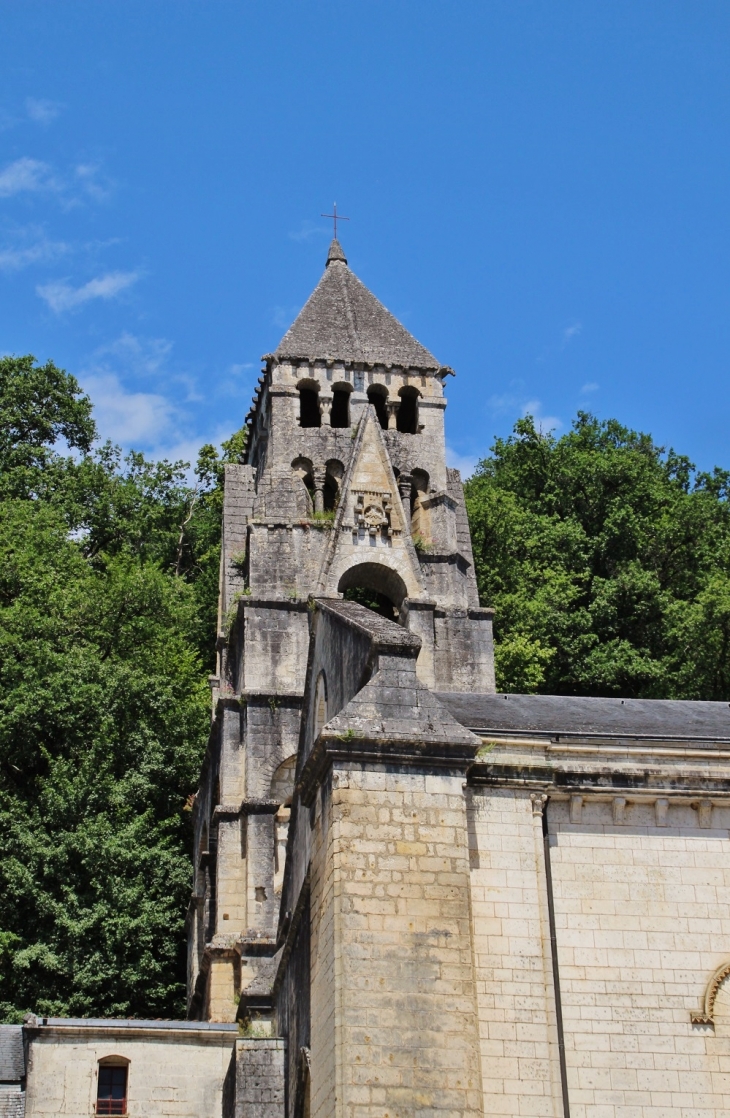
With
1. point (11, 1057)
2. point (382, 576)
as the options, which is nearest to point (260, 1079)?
point (11, 1057)

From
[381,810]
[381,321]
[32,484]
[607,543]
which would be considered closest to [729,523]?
[607,543]

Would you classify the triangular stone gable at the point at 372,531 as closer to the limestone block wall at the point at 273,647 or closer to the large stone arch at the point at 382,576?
the large stone arch at the point at 382,576

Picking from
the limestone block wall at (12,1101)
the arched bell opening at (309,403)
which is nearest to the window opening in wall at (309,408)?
the arched bell opening at (309,403)

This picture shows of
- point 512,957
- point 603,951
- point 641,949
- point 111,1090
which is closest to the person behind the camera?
point 512,957

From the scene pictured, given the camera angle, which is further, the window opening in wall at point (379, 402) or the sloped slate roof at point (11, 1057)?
the window opening in wall at point (379, 402)

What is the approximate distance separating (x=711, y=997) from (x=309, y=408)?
19087 millimetres

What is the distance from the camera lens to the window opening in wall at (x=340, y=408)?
3198 centimetres

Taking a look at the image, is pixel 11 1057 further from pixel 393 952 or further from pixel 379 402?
pixel 379 402

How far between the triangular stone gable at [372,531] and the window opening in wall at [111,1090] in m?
9.97

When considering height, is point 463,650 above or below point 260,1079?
above

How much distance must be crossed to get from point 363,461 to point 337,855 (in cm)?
1692

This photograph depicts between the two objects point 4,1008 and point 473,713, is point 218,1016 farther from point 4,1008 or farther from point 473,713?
point 473,713

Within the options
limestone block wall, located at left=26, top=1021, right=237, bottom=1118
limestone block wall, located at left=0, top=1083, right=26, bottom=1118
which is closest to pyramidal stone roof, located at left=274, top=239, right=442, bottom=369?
limestone block wall, located at left=26, top=1021, right=237, bottom=1118

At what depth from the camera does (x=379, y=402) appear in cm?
3222
